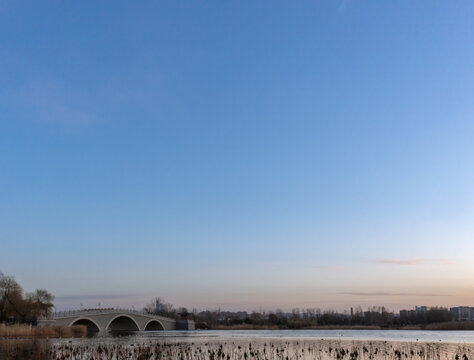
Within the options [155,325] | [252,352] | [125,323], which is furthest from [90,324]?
[252,352]

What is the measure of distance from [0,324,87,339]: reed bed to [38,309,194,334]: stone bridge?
14.0 ft

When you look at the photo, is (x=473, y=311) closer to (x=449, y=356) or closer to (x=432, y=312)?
(x=432, y=312)

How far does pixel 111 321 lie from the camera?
4050 inches

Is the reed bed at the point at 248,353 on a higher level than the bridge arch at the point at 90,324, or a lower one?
higher

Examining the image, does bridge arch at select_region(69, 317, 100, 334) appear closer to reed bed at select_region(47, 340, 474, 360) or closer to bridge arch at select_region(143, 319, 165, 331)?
bridge arch at select_region(143, 319, 165, 331)

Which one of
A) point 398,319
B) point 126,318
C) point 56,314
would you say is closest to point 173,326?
point 126,318

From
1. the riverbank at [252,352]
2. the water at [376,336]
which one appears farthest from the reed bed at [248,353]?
the water at [376,336]

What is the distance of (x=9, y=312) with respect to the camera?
8500cm

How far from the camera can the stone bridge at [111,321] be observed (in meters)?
87.4

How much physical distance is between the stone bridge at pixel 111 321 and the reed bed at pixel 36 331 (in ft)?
14.0

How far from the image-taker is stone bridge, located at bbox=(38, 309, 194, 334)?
87.4 metres

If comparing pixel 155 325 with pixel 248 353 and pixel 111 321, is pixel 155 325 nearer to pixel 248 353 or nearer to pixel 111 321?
pixel 111 321

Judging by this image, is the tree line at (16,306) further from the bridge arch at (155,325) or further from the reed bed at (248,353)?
the reed bed at (248,353)

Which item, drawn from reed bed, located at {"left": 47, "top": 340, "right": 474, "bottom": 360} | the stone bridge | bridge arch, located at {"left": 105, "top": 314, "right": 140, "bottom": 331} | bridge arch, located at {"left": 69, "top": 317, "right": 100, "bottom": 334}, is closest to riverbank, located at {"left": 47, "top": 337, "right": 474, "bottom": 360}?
reed bed, located at {"left": 47, "top": 340, "right": 474, "bottom": 360}
